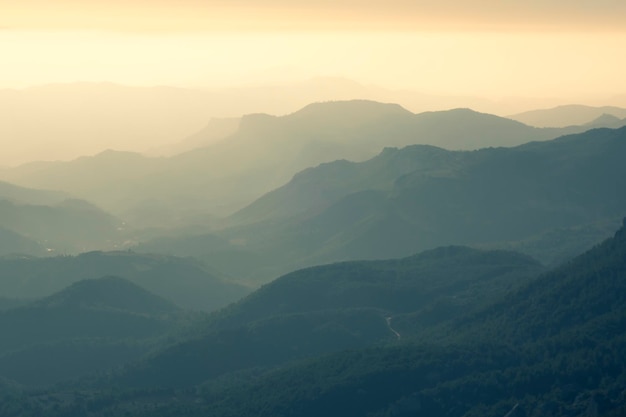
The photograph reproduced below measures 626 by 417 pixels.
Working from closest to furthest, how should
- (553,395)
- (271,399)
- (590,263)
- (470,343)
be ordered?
(553,395), (271,399), (470,343), (590,263)

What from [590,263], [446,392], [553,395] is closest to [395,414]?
[446,392]

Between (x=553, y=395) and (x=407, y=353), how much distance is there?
993 inches

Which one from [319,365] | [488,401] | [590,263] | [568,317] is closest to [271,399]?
[319,365]

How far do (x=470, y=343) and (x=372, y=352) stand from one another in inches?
467

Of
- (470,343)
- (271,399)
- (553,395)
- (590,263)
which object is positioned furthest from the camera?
(590,263)

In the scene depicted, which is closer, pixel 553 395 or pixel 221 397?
pixel 553 395

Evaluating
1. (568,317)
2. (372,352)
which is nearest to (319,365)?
(372,352)

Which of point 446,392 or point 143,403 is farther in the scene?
point 143,403

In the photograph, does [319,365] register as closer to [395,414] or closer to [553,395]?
[395,414]

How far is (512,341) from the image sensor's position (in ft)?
589

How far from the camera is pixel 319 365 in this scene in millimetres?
174500

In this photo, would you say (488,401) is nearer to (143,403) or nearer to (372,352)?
(372,352)

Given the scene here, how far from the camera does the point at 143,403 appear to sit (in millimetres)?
176250

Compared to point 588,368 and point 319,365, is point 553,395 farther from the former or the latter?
point 319,365
